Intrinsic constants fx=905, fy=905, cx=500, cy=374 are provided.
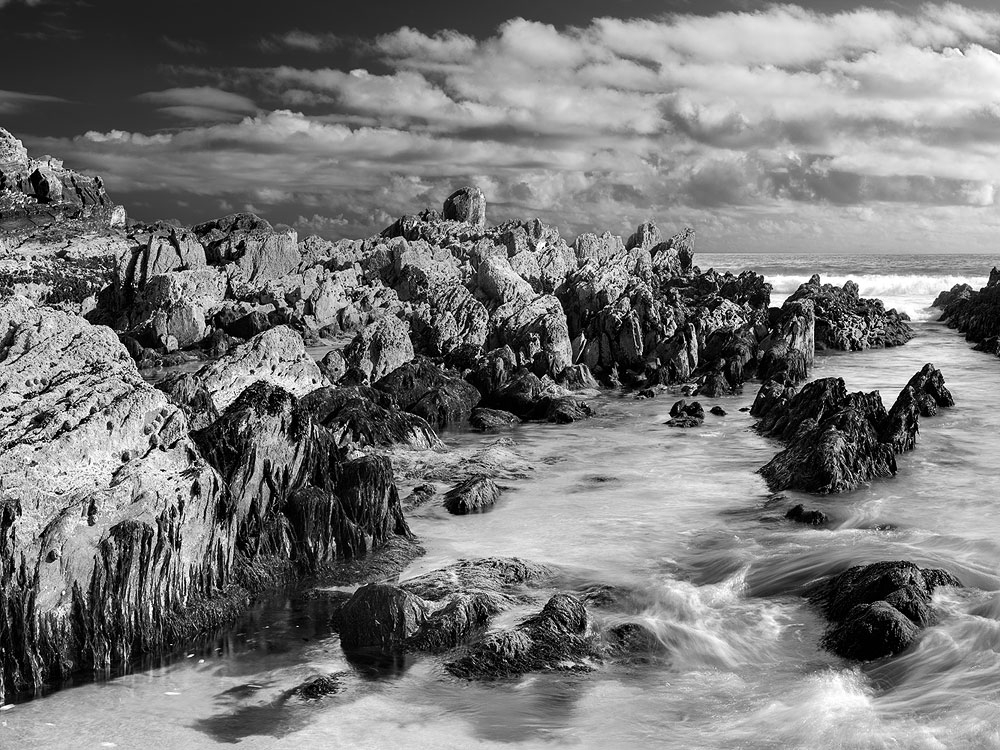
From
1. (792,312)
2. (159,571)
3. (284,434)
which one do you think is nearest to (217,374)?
(284,434)

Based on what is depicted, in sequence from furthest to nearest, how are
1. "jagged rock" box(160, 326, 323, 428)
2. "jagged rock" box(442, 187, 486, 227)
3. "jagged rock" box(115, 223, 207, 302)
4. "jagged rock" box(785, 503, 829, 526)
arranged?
"jagged rock" box(442, 187, 486, 227), "jagged rock" box(115, 223, 207, 302), "jagged rock" box(160, 326, 323, 428), "jagged rock" box(785, 503, 829, 526)

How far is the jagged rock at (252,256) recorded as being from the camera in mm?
58344

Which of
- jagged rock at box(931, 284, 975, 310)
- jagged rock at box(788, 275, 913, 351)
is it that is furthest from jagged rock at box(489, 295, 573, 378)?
jagged rock at box(931, 284, 975, 310)

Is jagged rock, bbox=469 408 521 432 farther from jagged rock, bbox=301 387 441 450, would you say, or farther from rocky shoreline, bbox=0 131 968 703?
jagged rock, bbox=301 387 441 450

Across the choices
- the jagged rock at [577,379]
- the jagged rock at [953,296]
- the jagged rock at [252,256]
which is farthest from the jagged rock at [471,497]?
the jagged rock at [953,296]

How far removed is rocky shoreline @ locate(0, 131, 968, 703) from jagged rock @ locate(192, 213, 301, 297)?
40 cm

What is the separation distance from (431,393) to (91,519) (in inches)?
797

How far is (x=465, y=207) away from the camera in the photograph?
9169cm

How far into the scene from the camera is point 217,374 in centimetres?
2634

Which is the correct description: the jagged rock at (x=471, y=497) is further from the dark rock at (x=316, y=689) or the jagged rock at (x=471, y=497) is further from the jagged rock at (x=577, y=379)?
the jagged rock at (x=577, y=379)

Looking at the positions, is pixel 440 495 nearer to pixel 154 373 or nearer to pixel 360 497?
pixel 360 497

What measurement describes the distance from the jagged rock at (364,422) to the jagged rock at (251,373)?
1.02 meters

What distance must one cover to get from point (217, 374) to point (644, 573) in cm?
1515

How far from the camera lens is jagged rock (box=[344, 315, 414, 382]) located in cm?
3656
